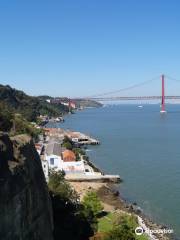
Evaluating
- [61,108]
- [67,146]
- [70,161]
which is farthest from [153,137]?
[61,108]

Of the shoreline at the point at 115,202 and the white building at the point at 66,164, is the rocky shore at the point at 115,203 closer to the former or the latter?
the shoreline at the point at 115,202

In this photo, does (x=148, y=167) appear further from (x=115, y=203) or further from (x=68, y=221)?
(x=68, y=221)

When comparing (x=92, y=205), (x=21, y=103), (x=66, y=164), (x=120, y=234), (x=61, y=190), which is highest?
(x=21, y=103)

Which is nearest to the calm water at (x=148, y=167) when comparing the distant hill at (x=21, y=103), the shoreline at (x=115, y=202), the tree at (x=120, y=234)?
the shoreline at (x=115, y=202)

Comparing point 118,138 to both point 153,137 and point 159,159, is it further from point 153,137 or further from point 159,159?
point 159,159

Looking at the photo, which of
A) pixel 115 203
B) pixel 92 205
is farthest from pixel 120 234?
pixel 115 203

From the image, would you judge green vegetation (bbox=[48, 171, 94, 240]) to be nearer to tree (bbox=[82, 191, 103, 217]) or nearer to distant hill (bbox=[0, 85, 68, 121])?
tree (bbox=[82, 191, 103, 217])

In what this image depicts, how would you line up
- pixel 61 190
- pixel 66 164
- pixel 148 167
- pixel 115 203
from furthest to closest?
1. pixel 148 167
2. pixel 66 164
3. pixel 115 203
4. pixel 61 190
